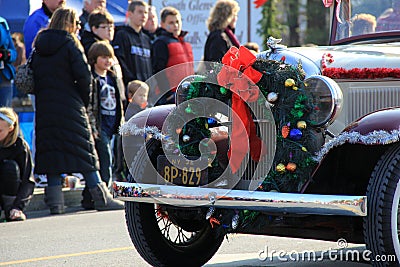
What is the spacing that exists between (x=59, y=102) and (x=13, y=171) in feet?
3.01

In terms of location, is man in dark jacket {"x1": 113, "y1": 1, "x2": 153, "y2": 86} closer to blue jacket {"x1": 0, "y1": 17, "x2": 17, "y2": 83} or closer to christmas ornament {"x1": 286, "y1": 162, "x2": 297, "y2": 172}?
blue jacket {"x1": 0, "y1": 17, "x2": 17, "y2": 83}

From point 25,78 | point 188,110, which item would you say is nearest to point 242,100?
point 188,110

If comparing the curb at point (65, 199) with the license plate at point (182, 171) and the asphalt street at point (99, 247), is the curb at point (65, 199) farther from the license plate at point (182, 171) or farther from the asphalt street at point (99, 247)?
the license plate at point (182, 171)

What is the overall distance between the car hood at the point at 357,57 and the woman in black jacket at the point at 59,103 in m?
3.84

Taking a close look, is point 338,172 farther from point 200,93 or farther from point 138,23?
point 138,23

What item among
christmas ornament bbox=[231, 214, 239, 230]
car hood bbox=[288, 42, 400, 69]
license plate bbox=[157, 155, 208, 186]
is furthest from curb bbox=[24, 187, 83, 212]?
christmas ornament bbox=[231, 214, 239, 230]

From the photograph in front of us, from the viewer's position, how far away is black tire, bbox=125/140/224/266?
538 cm

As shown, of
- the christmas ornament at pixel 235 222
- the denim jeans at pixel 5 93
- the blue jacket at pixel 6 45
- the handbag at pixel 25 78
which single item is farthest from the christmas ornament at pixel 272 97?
the denim jeans at pixel 5 93

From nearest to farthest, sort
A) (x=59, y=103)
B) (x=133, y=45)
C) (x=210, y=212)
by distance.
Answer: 1. (x=210, y=212)
2. (x=59, y=103)
3. (x=133, y=45)

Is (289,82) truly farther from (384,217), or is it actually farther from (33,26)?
(33,26)

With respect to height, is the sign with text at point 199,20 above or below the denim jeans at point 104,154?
above

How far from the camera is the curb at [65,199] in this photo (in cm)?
934

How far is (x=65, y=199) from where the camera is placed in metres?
9.75

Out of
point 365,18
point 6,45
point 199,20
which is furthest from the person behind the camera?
point 199,20
